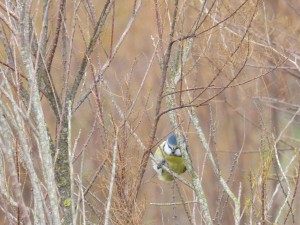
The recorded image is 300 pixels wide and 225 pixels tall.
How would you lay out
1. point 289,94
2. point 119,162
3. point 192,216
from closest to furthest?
point 119,162 < point 192,216 < point 289,94

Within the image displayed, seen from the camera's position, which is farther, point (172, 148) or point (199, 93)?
point (172, 148)

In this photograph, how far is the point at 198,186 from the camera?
15.0ft

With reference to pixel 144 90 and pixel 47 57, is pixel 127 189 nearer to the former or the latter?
pixel 47 57

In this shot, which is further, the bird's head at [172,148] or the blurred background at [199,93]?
the bird's head at [172,148]

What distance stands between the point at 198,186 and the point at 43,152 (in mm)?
1931

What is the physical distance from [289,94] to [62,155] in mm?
5283

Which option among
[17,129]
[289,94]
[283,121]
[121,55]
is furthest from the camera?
[121,55]

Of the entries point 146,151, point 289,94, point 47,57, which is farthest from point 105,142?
point 289,94

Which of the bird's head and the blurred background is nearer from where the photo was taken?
the blurred background

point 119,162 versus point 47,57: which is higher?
point 47,57

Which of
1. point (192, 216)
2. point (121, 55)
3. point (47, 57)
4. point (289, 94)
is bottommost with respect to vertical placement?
point (192, 216)

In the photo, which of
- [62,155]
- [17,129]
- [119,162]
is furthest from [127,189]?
[17,129]

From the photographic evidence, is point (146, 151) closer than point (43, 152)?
No

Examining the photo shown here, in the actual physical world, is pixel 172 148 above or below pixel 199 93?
above
